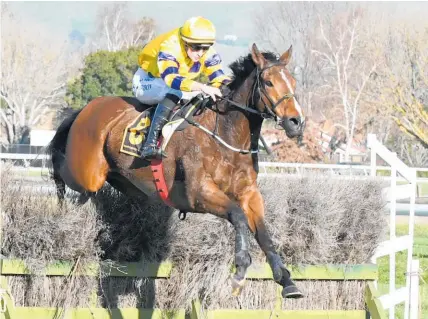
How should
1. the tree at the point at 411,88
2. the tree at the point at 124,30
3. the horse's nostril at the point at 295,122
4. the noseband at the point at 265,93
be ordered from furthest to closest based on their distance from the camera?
the tree at the point at 124,30 → the tree at the point at 411,88 → the noseband at the point at 265,93 → the horse's nostril at the point at 295,122

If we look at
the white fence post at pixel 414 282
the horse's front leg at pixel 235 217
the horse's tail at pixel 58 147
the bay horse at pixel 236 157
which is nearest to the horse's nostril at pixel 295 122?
the bay horse at pixel 236 157

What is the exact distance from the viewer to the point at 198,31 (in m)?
6.26

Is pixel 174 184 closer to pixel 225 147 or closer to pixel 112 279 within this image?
pixel 225 147

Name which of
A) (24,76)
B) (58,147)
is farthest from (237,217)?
(24,76)

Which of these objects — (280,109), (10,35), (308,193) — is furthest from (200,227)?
(10,35)

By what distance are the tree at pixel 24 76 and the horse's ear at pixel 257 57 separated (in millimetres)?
38588

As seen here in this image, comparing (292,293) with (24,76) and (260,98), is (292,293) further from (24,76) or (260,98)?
(24,76)

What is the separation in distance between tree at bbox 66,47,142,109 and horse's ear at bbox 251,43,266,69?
115 ft

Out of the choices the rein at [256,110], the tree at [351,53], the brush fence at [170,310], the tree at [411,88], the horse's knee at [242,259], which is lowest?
the brush fence at [170,310]

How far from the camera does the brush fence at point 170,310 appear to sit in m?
6.31

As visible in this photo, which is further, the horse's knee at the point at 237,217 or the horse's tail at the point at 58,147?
the horse's tail at the point at 58,147

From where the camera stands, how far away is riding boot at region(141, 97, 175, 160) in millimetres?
6398

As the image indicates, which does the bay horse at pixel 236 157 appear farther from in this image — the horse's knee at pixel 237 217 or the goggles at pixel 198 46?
the goggles at pixel 198 46

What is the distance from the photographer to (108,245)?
656cm
